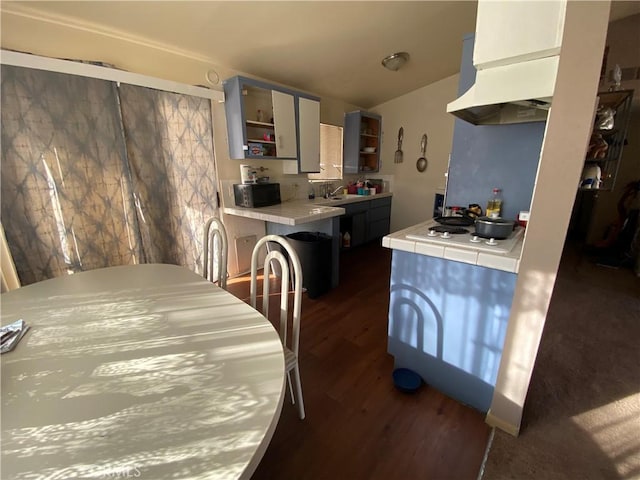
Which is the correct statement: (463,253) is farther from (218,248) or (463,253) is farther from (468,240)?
(218,248)

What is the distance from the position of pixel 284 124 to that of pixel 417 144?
2401 mm

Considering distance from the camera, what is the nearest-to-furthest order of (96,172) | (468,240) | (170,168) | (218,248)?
(468,240), (218,248), (96,172), (170,168)

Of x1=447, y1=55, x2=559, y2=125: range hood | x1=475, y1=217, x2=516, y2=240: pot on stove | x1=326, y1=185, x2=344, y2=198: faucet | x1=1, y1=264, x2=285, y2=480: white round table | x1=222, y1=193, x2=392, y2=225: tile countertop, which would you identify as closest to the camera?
x1=1, y1=264, x2=285, y2=480: white round table

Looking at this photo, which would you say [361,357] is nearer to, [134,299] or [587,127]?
[134,299]

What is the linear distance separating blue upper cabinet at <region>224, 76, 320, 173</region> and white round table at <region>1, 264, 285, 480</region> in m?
1.97

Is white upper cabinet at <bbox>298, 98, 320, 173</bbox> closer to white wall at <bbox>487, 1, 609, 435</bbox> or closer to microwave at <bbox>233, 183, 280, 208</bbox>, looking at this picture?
microwave at <bbox>233, 183, 280, 208</bbox>

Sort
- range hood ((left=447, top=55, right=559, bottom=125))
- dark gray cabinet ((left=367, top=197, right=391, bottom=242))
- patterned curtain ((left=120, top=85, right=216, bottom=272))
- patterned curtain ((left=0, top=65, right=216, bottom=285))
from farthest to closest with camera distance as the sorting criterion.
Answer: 1. dark gray cabinet ((left=367, top=197, right=391, bottom=242))
2. patterned curtain ((left=120, top=85, right=216, bottom=272))
3. patterned curtain ((left=0, top=65, right=216, bottom=285))
4. range hood ((left=447, top=55, right=559, bottom=125))

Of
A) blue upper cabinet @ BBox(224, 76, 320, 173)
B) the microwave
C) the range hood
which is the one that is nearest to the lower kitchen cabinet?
blue upper cabinet @ BBox(224, 76, 320, 173)

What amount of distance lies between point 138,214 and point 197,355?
189 cm

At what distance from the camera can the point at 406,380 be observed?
1.57m

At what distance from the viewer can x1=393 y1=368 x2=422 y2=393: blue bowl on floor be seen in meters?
1.52

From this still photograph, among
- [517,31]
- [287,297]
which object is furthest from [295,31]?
[287,297]

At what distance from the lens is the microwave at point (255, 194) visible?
2691 mm

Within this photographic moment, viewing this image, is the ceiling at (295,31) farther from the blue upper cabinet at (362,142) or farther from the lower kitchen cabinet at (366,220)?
the lower kitchen cabinet at (366,220)
